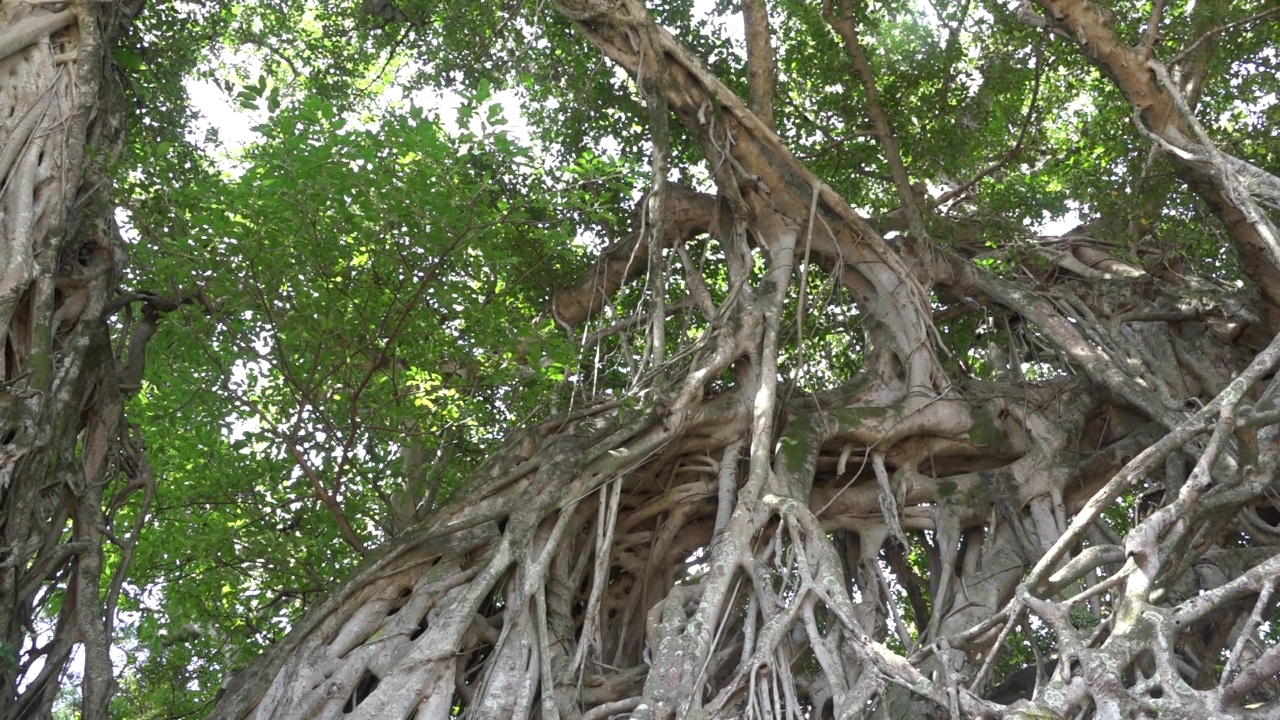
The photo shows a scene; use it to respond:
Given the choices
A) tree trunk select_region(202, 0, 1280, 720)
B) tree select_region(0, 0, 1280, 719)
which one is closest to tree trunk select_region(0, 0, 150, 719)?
tree select_region(0, 0, 1280, 719)

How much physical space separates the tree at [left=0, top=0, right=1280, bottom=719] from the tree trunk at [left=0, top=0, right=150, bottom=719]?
0.05 metres

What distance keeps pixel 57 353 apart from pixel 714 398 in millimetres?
2601

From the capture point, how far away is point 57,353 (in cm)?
418

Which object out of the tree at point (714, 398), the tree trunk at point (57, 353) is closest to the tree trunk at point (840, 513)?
the tree at point (714, 398)

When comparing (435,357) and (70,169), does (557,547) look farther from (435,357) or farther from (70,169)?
(70,169)

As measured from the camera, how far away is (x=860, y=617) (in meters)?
4.80

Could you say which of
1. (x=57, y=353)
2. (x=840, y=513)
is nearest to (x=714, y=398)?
(x=840, y=513)

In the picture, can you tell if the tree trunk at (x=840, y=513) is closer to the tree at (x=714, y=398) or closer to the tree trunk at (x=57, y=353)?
the tree at (x=714, y=398)

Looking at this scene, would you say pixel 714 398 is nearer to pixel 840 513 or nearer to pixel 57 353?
pixel 840 513

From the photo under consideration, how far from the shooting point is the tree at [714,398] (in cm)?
389

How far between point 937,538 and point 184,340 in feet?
10.9

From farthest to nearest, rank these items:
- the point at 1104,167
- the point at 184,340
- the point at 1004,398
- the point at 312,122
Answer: the point at 1104,167 → the point at 1004,398 → the point at 184,340 → the point at 312,122

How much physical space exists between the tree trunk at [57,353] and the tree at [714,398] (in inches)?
2.0

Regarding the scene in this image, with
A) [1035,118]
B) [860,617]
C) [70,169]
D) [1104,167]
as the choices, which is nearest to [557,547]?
[860,617]
